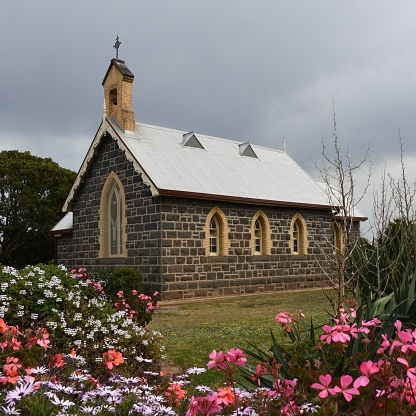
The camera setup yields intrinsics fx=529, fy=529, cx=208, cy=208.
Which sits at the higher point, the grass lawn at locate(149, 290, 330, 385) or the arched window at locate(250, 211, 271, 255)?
the arched window at locate(250, 211, 271, 255)

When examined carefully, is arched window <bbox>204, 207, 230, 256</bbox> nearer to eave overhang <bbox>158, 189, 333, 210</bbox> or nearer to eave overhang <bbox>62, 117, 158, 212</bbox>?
eave overhang <bbox>158, 189, 333, 210</bbox>

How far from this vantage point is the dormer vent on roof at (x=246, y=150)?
81.8 ft

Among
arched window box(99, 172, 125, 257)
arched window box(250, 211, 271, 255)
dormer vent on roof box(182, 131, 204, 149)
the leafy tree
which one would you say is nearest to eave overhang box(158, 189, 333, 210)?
arched window box(250, 211, 271, 255)

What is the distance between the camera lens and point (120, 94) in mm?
20734

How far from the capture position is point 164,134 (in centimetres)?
2220

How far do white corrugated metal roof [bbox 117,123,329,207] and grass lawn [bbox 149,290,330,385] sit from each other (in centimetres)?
434

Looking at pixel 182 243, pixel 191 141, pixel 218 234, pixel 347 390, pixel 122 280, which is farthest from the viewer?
pixel 191 141

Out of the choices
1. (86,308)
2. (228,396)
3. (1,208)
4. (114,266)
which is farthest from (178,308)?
(1,208)

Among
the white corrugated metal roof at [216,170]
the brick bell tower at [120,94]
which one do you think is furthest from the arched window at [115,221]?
the brick bell tower at [120,94]

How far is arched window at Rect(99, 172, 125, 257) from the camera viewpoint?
20531 mm

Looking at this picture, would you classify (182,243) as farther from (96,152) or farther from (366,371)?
(366,371)

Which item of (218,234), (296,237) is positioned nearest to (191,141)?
(218,234)

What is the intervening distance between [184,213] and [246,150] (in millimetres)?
7476

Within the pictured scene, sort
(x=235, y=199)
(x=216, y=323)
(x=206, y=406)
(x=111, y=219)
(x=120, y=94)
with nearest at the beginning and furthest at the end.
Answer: (x=206, y=406)
(x=216, y=323)
(x=235, y=199)
(x=120, y=94)
(x=111, y=219)
